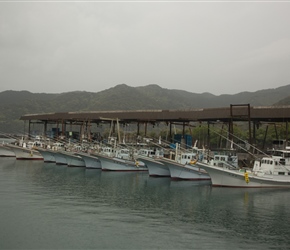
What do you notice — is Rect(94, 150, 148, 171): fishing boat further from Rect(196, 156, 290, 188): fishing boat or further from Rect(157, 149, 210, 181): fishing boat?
Rect(196, 156, 290, 188): fishing boat

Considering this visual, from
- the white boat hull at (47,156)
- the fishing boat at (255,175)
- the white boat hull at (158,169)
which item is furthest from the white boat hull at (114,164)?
the fishing boat at (255,175)

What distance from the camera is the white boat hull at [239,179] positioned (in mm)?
33344

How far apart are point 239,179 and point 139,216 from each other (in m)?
15.2

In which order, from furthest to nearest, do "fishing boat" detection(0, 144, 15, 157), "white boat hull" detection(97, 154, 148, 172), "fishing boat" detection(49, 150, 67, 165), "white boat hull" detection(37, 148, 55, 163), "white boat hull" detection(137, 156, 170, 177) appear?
"fishing boat" detection(0, 144, 15, 157)
"white boat hull" detection(37, 148, 55, 163)
"fishing boat" detection(49, 150, 67, 165)
"white boat hull" detection(97, 154, 148, 172)
"white boat hull" detection(137, 156, 170, 177)

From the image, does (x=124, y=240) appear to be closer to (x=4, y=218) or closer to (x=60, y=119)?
(x=4, y=218)

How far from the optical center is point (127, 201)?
86.5 ft

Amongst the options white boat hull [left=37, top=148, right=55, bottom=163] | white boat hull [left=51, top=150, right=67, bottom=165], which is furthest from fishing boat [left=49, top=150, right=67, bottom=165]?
white boat hull [left=37, top=148, right=55, bottom=163]

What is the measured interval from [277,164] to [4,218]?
25791 millimetres

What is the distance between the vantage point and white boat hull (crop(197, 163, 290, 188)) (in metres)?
33.3

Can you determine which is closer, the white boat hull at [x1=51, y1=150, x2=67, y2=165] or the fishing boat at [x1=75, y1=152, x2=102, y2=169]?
the fishing boat at [x1=75, y1=152, x2=102, y2=169]

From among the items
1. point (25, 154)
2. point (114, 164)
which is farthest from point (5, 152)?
point (114, 164)

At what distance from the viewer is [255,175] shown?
3353cm

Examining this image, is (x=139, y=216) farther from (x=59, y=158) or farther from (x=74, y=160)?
(x=59, y=158)

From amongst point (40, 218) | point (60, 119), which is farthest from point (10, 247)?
point (60, 119)
